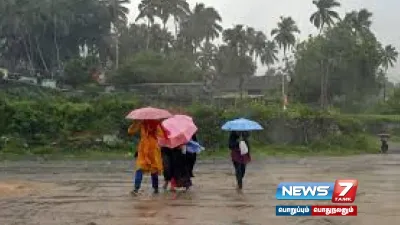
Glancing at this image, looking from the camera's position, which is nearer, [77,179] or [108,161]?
[77,179]

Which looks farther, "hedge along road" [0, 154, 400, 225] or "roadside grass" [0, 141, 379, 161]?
"roadside grass" [0, 141, 379, 161]

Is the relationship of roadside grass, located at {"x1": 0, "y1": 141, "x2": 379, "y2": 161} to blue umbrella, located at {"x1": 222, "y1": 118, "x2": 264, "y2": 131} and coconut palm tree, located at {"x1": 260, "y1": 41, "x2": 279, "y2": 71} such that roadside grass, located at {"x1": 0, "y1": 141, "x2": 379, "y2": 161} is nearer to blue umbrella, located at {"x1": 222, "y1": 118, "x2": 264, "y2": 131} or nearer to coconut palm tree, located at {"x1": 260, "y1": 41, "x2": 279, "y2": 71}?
blue umbrella, located at {"x1": 222, "y1": 118, "x2": 264, "y2": 131}

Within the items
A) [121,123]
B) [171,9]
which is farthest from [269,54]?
[121,123]

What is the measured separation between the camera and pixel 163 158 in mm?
14250

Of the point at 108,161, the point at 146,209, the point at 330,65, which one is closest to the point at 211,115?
the point at 108,161

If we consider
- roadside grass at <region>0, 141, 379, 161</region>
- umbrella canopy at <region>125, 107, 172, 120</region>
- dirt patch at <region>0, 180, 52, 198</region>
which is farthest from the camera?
roadside grass at <region>0, 141, 379, 161</region>

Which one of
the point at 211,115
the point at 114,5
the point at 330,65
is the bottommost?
the point at 211,115

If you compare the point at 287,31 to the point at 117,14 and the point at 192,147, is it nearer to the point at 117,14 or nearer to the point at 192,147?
the point at 117,14

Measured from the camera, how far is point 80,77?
55.8 meters

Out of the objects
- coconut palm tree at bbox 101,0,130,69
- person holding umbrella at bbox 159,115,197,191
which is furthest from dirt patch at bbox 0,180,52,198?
coconut palm tree at bbox 101,0,130,69

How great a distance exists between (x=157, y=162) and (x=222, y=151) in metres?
15.0

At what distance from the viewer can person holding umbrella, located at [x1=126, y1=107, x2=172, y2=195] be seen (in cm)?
1319

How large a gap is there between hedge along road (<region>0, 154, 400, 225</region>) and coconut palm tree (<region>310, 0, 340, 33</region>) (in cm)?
6103

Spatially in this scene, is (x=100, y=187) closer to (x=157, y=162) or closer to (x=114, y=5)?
(x=157, y=162)
